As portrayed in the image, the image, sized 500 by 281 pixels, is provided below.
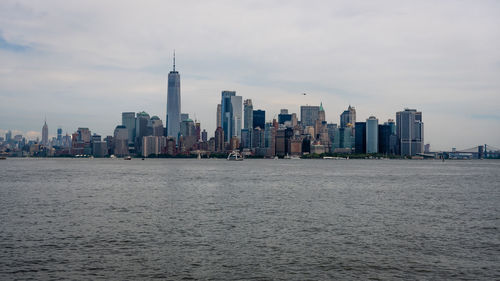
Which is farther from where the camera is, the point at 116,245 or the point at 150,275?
the point at 116,245

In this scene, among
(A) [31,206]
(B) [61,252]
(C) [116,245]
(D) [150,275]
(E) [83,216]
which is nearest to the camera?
(D) [150,275]

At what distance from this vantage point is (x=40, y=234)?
138 ft

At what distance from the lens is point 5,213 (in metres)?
55.7

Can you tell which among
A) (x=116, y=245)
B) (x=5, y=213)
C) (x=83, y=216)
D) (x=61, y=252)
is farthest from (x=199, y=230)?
(x=5, y=213)

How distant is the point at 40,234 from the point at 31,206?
77.3 feet

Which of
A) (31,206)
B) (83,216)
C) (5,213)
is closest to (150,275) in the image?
(83,216)

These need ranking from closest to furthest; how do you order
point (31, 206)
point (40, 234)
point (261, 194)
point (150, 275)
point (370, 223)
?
1. point (150, 275)
2. point (40, 234)
3. point (370, 223)
4. point (31, 206)
5. point (261, 194)

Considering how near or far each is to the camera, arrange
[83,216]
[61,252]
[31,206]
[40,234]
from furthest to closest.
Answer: [31,206], [83,216], [40,234], [61,252]

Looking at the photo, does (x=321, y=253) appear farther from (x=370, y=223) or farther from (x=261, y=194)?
(x=261, y=194)

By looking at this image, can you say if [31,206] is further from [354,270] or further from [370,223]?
[354,270]

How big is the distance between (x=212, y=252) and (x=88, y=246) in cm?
1033

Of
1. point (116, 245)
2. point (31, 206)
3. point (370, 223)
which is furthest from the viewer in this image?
point (31, 206)

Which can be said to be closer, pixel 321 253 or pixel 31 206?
pixel 321 253

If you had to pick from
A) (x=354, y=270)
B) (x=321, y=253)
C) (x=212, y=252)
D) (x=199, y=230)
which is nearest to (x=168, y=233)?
(x=199, y=230)
